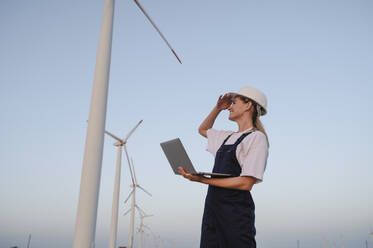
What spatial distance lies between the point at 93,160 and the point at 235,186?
349cm

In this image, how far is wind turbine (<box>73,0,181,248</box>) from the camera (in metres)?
5.45

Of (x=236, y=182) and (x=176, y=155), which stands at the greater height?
(x=176, y=155)

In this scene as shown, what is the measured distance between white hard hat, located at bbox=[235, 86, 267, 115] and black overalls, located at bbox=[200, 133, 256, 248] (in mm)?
517

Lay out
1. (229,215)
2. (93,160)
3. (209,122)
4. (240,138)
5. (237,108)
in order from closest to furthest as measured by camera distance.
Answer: (229,215), (240,138), (237,108), (209,122), (93,160)

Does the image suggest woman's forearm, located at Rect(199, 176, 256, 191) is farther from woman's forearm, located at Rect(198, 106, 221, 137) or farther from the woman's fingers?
woman's forearm, located at Rect(198, 106, 221, 137)

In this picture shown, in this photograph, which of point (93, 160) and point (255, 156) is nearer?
point (255, 156)

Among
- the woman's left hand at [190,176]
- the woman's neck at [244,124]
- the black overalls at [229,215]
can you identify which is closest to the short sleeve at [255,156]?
the black overalls at [229,215]

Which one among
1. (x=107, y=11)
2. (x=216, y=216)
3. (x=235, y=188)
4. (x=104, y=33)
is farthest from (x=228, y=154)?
(x=107, y=11)

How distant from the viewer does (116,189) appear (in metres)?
19.9

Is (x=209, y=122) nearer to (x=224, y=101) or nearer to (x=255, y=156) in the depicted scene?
(x=224, y=101)

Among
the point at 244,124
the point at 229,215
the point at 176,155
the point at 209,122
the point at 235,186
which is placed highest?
the point at 209,122

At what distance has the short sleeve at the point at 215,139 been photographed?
3.86m

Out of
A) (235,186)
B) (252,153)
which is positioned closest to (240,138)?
(252,153)

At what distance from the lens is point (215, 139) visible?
3953 millimetres
